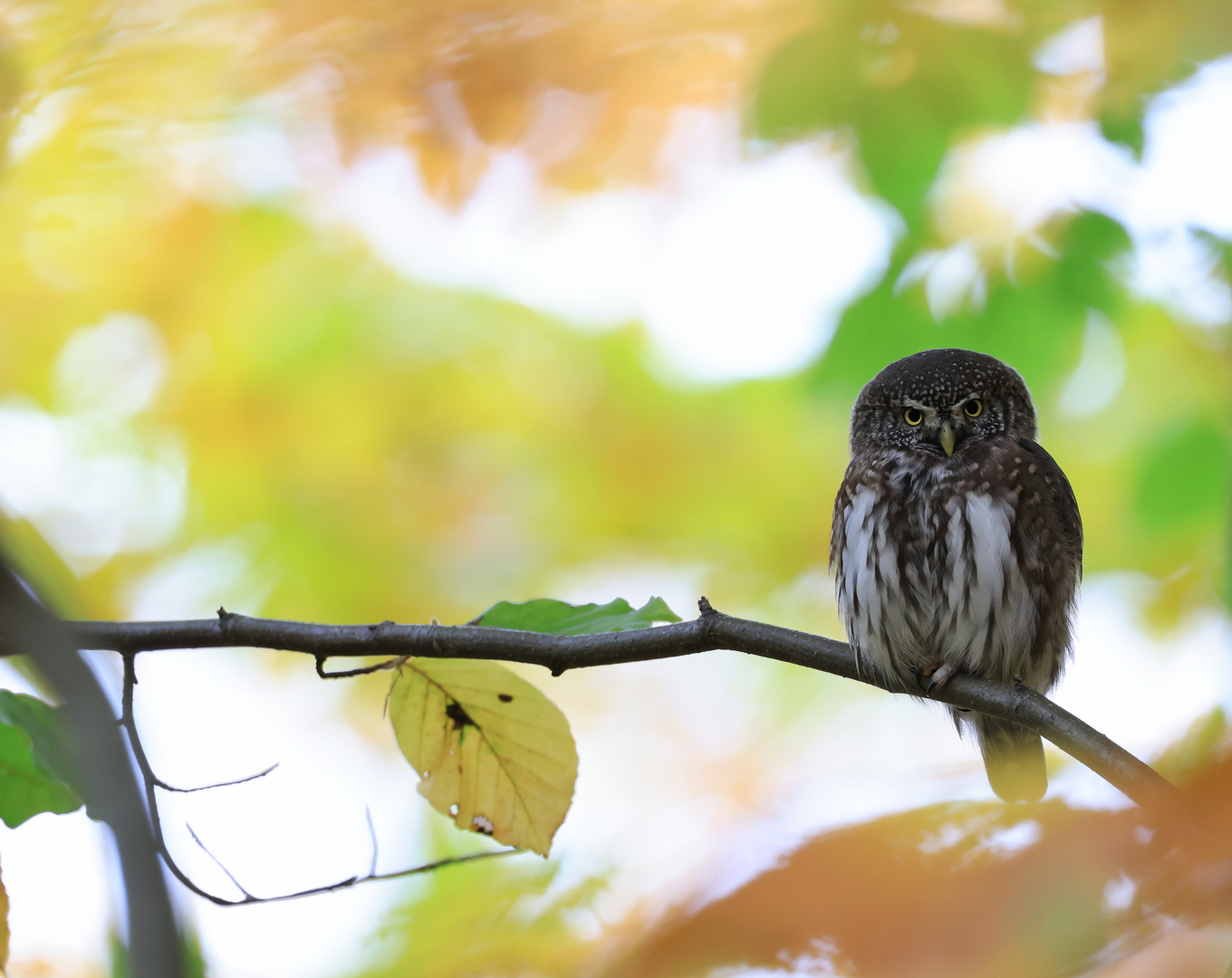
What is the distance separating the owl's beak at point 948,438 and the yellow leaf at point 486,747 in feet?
5.15

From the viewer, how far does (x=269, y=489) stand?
17.7 feet

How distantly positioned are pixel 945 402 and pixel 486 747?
1.80 m

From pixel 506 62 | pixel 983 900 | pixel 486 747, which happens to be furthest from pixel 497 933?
pixel 506 62

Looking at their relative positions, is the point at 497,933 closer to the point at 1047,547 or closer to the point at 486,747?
the point at 486,747

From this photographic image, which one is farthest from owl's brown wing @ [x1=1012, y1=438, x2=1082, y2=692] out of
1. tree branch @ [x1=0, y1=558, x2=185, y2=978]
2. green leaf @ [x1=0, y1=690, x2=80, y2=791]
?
tree branch @ [x1=0, y1=558, x2=185, y2=978]

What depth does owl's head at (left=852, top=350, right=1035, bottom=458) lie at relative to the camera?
321 centimetres

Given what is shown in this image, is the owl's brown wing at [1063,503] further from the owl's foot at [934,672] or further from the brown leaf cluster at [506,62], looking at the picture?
A: the brown leaf cluster at [506,62]

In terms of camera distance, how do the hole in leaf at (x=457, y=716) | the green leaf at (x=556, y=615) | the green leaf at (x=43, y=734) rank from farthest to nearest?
the hole in leaf at (x=457, y=716)
the green leaf at (x=556, y=615)
the green leaf at (x=43, y=734)

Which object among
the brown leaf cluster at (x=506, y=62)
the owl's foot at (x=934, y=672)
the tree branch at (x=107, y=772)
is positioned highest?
the brown leaf cluster at (x=506, y=62)

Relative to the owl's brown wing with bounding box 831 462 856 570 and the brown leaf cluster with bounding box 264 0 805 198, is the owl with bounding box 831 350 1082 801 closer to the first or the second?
the owl's brown wing with bounding box 831 462 856 570

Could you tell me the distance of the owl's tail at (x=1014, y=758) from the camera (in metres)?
3.23

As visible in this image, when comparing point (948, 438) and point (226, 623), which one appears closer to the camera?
point (226, 623)

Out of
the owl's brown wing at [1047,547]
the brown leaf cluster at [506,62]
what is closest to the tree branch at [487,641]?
the owl's brown wing at [1047,547]

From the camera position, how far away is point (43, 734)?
172cm
